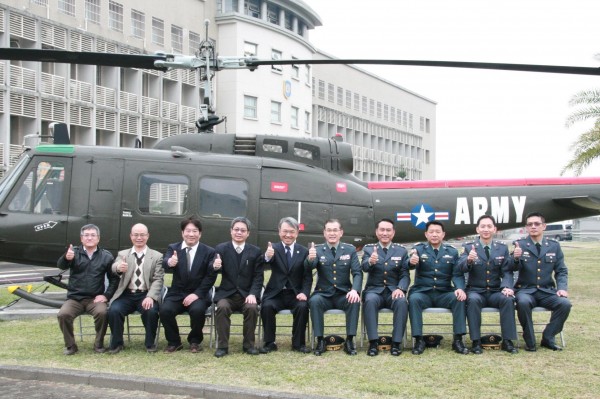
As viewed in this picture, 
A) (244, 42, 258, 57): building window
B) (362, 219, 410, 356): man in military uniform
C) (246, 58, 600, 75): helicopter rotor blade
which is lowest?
(362, 219, 410, 356): man in military uniform

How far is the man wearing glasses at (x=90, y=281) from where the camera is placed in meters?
7.29

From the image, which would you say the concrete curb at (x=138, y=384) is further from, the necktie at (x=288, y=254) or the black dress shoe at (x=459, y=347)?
the black dress shoe at (x=459, y=347)

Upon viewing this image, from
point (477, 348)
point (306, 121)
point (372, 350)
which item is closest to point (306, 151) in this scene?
point (372, 350)

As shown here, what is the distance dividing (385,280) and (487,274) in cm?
120

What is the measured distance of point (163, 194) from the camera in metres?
10.1

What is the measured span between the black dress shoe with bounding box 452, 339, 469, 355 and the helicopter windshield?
22.3ft

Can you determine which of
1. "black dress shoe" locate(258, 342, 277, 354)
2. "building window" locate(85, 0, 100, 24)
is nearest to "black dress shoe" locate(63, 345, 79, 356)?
"black dress shoe" locate(258, 342, 277, 354)

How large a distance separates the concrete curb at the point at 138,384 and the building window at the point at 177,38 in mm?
31903

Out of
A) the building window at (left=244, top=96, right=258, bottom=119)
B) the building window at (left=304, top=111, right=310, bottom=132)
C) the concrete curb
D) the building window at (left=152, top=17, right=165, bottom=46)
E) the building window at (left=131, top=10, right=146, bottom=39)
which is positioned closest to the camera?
the concrete curb

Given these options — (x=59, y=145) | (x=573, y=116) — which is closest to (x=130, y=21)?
(x=573, y=116)

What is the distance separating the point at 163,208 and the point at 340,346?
160 inches

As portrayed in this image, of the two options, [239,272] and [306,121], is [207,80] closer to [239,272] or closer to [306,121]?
[239,272]

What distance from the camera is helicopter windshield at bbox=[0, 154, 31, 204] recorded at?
9617 millimetres

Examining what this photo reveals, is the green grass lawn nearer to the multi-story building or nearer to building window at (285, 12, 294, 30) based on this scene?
the multi-story building
